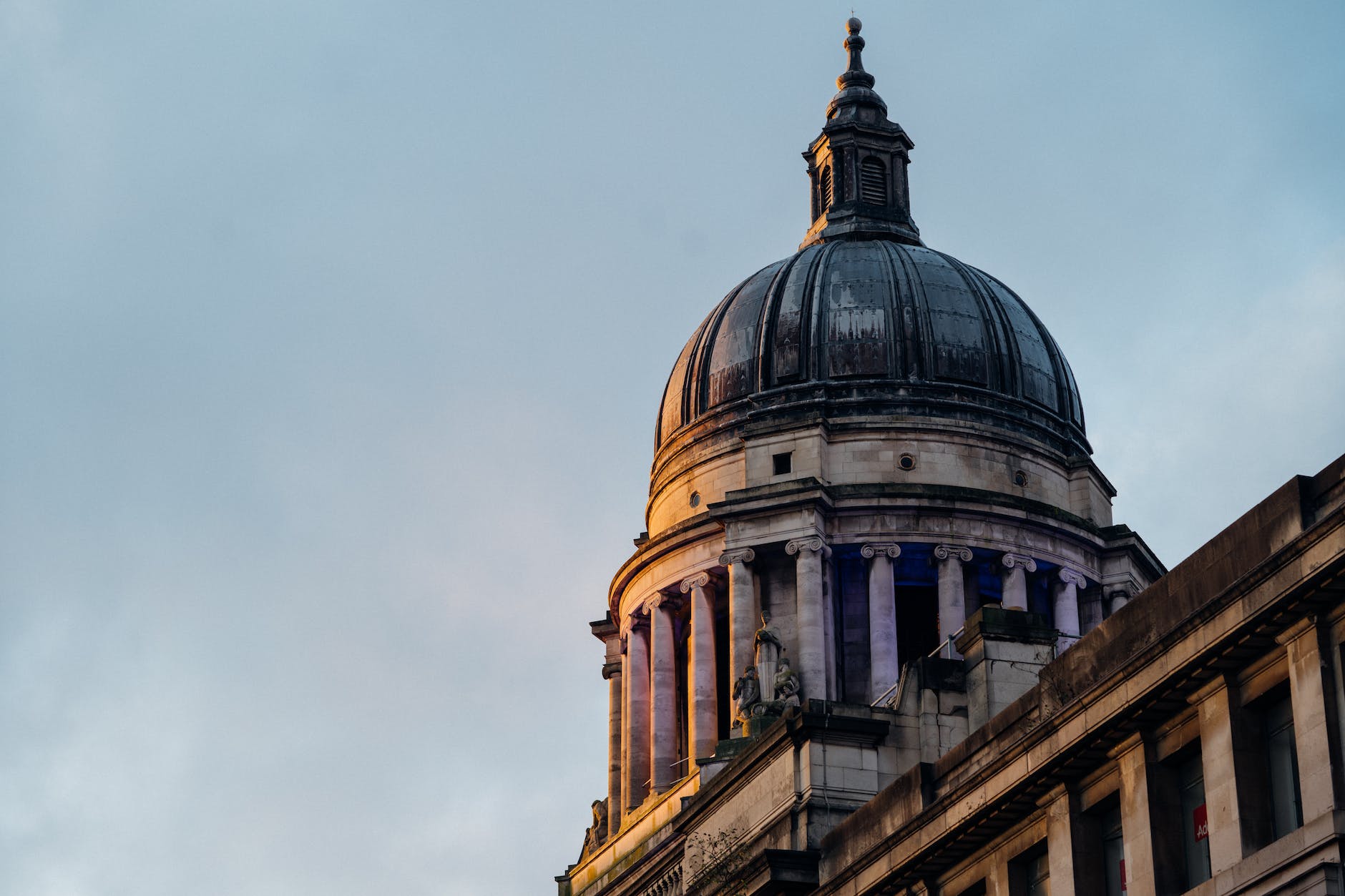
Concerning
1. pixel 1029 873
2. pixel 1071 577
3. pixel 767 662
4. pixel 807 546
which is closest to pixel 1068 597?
pixel 1071 577

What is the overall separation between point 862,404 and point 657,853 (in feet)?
96.9

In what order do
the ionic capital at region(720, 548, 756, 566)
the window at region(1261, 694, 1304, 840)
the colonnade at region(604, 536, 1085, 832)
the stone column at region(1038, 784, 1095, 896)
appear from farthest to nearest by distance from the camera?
the ionic capital at region(720, 548, 756, 566)
the colonnade at region(604, 536, 1085, 832)
the stone column at region(1038, 784, 1095, 896)
the window at region(1261, 694, 1304, 840)

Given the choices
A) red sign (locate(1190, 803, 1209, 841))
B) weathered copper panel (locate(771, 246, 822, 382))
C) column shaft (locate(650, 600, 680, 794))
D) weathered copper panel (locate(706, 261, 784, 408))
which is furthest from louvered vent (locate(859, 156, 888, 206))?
red sign (locate(1190, 803, 1209, 841))

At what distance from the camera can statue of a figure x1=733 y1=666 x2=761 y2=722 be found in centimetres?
6994

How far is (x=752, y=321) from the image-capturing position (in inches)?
3531

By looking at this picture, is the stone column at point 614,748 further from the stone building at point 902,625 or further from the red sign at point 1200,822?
the red sign at point 1200,822

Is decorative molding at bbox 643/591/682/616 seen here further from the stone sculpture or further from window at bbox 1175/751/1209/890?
window at bbox 1175/751/1209/890

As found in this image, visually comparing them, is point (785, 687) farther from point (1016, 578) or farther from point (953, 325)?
point (953, 325)

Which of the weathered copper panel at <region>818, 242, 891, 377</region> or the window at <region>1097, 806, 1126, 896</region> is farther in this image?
the weathered copper panel at <region>818, 242, 891, 377</region>

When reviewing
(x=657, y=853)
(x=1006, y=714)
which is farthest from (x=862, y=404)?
(x=1006, y=714)

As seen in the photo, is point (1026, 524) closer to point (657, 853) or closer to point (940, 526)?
point (940, 526)

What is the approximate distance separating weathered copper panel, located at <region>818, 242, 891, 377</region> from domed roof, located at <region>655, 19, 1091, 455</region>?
5cm

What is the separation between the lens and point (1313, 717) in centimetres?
3416

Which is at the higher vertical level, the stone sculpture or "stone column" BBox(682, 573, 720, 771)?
"stone column" BBox(682, 573, 720, 771)
